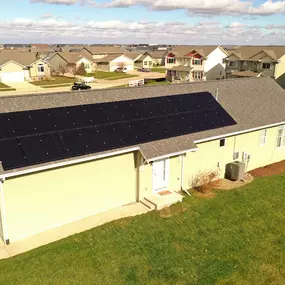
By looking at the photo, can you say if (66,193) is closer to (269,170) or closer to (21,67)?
(269,170)

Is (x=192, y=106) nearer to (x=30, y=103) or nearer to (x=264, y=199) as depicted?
(x=264, y=199)

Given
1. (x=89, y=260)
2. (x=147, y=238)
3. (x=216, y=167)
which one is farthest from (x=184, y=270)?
(x=216, y=167)

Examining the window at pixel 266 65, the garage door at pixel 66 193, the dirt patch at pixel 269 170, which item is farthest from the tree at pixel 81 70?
the garage door at pixel 66 193

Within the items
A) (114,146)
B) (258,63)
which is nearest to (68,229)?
(114,146)

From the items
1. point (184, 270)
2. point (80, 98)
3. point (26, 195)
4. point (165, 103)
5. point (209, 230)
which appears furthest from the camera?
point (165, 103)

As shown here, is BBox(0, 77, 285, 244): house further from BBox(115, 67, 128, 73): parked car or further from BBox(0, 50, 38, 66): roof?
BBox(115, 67, 128, 73): parked car

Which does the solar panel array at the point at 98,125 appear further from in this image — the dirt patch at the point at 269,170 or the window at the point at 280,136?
the window at the point at 280,136

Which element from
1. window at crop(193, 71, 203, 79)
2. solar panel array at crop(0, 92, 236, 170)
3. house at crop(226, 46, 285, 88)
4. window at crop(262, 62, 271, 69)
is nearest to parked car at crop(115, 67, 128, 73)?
window at crop(193, 71, 203, 79)
